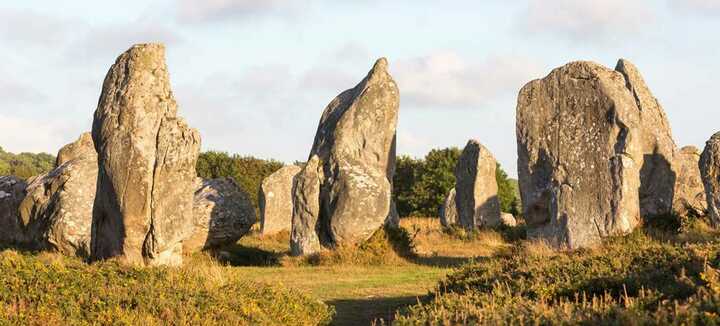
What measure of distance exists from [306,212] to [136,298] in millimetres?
10054

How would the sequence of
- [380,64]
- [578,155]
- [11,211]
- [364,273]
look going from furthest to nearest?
[11,211]
[380,64]
[578,155]
[364,273]

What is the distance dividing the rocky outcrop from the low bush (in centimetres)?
731

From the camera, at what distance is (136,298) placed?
977 cm

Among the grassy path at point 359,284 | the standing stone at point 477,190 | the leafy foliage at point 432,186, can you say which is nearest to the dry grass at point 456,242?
the standing stone at point 477,190

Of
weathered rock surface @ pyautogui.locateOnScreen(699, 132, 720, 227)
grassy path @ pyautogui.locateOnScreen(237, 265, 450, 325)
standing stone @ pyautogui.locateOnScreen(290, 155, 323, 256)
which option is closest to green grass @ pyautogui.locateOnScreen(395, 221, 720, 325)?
grassy path @ pyautogui.locateOnScreen(237, 265, 450, 325)

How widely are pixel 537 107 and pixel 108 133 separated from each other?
9.66m

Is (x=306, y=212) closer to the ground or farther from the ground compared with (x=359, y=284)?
farther from the ground

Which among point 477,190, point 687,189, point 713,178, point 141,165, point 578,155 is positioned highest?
point 477,190

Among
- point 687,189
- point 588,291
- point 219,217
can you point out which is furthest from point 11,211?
point 687,189

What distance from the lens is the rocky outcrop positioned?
19.2 m

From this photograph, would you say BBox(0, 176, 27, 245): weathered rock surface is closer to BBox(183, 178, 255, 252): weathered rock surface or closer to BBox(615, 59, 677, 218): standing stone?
BBox(183, 178, 255, 252): weathered rock surface

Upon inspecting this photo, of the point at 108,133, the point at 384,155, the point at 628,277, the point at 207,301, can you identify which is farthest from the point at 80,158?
the point at 628,277

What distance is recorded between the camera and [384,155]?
69.7ft

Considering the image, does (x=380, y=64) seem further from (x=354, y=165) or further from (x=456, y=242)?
(x=456, y=242)
